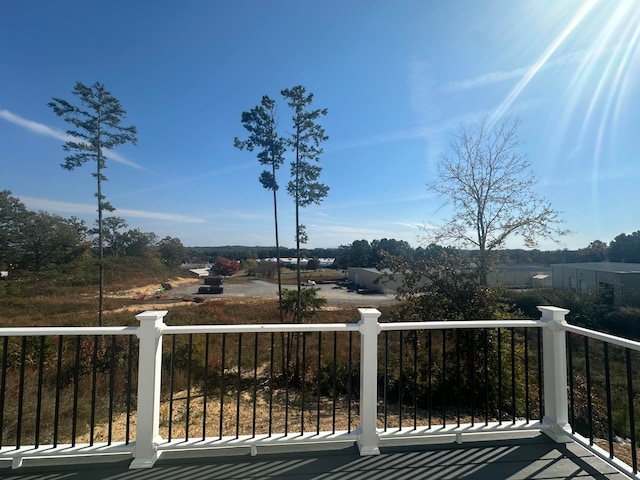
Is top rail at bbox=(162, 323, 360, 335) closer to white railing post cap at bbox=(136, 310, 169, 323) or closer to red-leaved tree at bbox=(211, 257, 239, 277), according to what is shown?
white railing post cap at bbox=(136, 310, 169, 323)

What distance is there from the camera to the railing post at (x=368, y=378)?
1979 mm

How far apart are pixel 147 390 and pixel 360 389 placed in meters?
1.32

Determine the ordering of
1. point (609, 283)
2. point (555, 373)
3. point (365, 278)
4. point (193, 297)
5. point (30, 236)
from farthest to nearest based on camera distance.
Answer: point (365, 278) → point (193, 297) → point (30, 236) → point (609, 283) → point (555, 373)

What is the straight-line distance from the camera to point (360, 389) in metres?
2.02

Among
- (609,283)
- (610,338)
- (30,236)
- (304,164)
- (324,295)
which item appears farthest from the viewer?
(324,295)

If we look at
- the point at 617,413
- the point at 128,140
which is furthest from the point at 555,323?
the point at 128,140

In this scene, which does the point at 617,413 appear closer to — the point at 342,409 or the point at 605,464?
the point at 342,409

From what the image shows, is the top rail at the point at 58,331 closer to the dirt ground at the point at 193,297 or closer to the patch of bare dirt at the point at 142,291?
the dirt ground at the point at 193,297

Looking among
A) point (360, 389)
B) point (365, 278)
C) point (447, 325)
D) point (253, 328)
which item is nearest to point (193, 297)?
point (365, 278)

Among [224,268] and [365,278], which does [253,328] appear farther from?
[224,268]

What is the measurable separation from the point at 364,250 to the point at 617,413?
3006 cm

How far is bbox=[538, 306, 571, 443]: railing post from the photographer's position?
2.14 metres

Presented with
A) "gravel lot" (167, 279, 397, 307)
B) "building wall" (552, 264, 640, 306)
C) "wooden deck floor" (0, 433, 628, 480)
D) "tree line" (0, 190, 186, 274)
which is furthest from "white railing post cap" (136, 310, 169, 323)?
"building wall" (552, 264, 640, 306)

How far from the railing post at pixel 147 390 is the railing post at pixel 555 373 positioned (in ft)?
8.64
